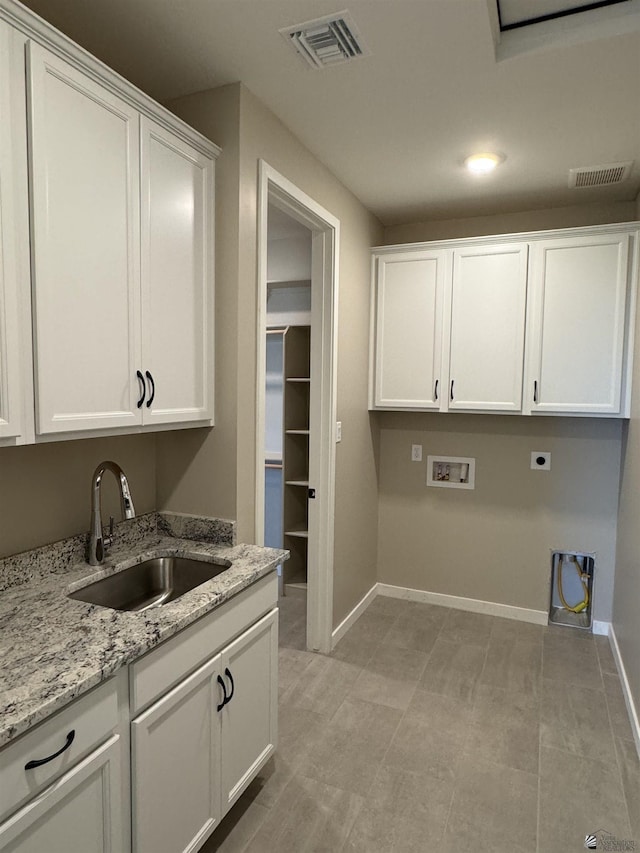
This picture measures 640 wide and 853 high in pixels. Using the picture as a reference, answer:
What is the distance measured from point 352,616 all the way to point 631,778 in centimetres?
165

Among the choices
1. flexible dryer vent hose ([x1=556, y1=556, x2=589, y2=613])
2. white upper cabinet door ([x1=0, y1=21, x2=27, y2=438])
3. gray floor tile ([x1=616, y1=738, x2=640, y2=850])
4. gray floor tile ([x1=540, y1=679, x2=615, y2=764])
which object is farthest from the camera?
flexible dryer vent hose ([x1=556, y1=556, x2=589, y2=613])

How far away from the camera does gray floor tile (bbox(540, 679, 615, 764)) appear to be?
2.22m

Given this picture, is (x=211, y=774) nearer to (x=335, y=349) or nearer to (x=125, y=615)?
(x=125, y=615)

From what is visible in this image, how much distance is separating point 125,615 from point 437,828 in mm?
1334

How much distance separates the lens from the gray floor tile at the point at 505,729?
2.16 m

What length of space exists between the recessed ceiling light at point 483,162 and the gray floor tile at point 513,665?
8.59 feet

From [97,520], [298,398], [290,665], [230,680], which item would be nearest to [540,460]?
[298,398]

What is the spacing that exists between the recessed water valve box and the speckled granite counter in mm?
1920

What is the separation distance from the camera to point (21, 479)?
5.40ft

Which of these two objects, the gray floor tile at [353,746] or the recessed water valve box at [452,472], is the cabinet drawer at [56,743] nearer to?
the gray floor tile at [353,746]

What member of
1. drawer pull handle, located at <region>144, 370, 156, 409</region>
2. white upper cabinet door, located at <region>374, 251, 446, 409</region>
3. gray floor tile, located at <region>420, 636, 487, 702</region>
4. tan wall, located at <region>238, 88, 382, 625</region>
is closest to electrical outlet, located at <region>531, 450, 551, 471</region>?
white upper cabinet door, located at <region>374, 251, 446, 409</region>

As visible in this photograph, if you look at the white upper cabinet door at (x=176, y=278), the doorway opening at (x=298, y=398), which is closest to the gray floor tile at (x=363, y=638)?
the doorway opening at (x=298, y=398)

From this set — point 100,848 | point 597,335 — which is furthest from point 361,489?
point 100,848

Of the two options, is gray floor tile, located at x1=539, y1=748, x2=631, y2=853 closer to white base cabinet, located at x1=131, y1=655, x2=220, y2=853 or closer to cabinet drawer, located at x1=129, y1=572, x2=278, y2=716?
white base cabinet, located at x1=131, y1=655, x2=220, y2=853
